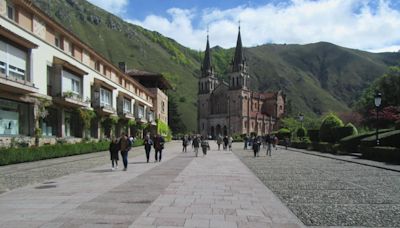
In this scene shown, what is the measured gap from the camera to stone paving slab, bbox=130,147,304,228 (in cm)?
698

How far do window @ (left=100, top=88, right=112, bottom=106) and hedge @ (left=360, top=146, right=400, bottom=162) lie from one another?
2669cm

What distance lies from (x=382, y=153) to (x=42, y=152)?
1939 centimetres

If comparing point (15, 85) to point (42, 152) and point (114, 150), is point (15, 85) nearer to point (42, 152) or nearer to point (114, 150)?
point (42, 152)

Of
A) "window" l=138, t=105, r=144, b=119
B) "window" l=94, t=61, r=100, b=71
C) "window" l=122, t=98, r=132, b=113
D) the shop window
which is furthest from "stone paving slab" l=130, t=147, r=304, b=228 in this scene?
"window" l=138, t=105, r=144, b=119

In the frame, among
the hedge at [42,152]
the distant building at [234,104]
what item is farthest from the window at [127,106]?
the distant building at [234,104]

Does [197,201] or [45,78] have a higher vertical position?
[45,78]

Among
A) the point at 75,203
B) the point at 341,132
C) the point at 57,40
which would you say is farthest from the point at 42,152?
the point at 341,132

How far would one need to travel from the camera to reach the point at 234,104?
346 feet

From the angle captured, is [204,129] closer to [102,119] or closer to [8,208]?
[102,119]

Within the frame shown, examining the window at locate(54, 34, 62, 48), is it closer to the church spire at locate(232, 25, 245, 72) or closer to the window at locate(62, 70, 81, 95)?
the window at locate(62, 70, 81, 95)

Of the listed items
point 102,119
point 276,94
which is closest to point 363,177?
point 102,119

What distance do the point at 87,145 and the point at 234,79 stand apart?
77049mm

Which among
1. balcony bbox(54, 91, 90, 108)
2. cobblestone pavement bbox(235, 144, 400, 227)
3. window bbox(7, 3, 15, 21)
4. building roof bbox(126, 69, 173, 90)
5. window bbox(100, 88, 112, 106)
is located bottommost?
cobblestone pavement bbox(235, 144, 400, 227)

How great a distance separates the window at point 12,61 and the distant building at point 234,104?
8149 centimetres
